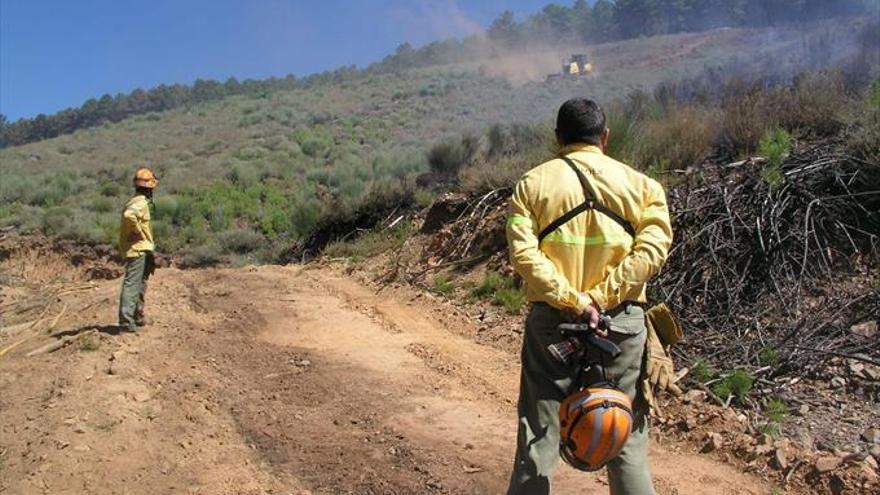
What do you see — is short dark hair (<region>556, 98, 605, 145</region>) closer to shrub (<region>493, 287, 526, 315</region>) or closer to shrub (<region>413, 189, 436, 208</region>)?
shrub (<region>493, 287, 526, 315</region>)

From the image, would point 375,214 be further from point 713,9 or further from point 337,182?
point 713,9

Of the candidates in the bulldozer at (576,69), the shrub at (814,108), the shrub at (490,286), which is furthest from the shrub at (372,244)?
the bulldozer at (576,69)

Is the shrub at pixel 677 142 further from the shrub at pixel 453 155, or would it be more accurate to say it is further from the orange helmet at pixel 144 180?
the shrub at pixel 453 155

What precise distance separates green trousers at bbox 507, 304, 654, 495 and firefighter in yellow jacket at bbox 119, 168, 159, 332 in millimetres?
5766

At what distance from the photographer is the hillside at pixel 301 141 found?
18.7 metres

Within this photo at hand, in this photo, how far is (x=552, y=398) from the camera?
308 cm

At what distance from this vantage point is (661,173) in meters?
9.11

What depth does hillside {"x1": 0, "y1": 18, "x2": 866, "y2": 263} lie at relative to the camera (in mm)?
18688

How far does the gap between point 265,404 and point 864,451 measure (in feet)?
13.1

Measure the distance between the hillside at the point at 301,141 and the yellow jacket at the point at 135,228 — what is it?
676 cm

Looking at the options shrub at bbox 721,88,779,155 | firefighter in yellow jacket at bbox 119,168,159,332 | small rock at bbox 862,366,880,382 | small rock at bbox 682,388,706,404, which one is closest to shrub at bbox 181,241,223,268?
firefighter in yellow jacket at bbox 119,168,159,332

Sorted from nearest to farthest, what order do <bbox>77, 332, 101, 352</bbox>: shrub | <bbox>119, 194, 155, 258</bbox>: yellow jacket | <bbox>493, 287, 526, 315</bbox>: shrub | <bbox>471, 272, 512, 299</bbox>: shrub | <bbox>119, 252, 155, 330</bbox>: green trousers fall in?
<bbox>77, 332, 101, 352</bbox>: shrub
<bbox>119, 194, 155, 258</bbox>: yellow jacket
<bbox>119, 252, 155, 330</bbox>: green trousers
<bbox>493, 287, 526, 315</bbox>: shrub
<bbox>471, 272, 512, 299</bbox>: shrub

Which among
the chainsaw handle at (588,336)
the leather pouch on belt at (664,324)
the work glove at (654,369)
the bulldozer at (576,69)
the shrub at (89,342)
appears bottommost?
the bulldozer at (576,69)

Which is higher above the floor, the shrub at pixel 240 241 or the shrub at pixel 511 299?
the shrub at pixel 511 299
